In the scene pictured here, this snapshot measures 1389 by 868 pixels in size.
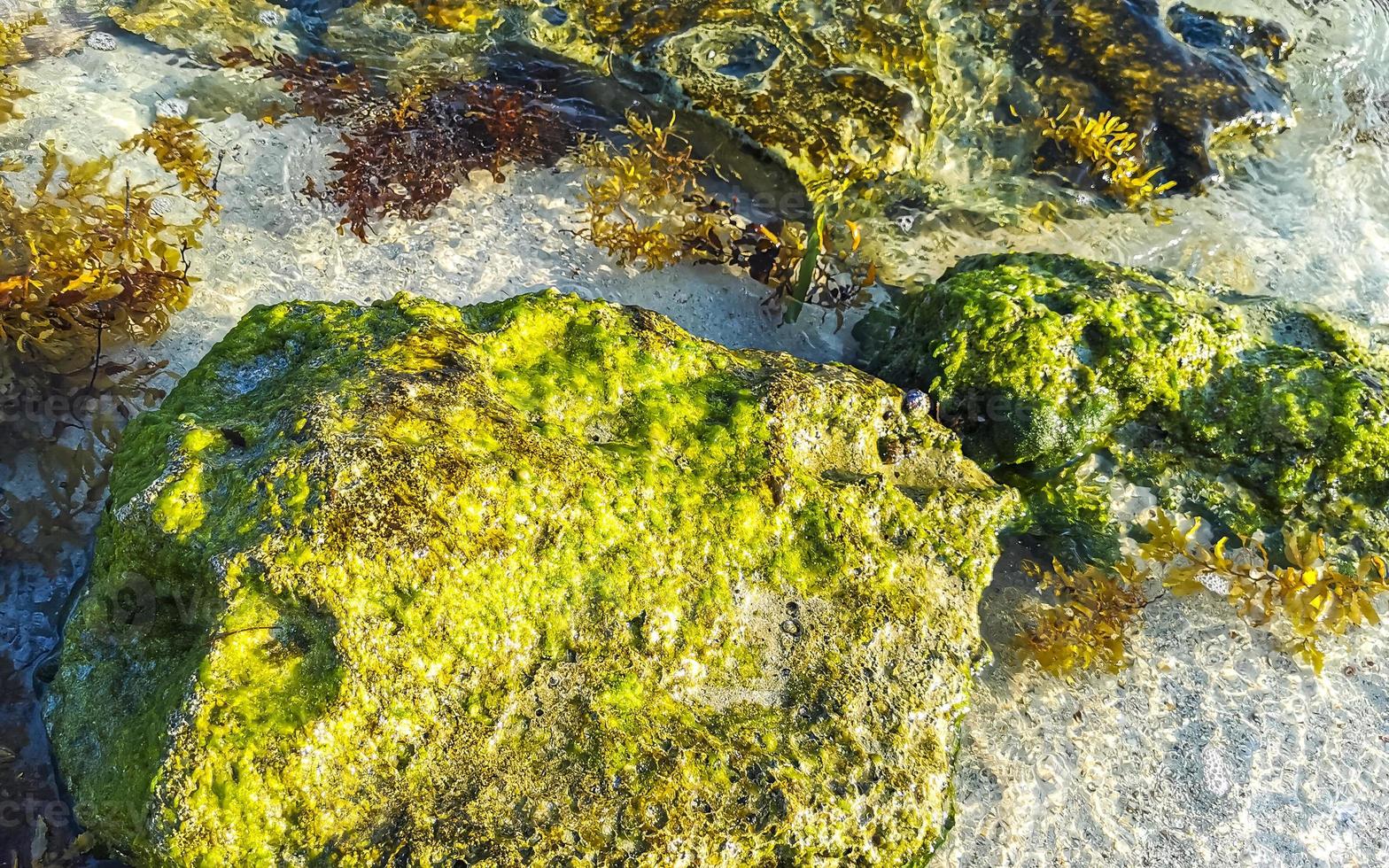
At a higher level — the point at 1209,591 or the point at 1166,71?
the point at 1166,71

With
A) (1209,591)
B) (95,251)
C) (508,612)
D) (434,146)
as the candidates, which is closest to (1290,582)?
(1209,591)

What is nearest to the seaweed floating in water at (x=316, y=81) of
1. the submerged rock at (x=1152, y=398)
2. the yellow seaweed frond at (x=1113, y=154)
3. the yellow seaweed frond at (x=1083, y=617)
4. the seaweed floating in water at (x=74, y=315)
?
the seaweed floating in water at (x=74, y=315)

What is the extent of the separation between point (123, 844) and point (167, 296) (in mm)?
2922

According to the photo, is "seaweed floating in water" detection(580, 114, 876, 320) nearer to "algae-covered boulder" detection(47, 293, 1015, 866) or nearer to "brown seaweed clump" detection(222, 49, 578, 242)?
"brown seaweed clump" detection(222, 49, 578, 242)

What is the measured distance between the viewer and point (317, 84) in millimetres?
6016

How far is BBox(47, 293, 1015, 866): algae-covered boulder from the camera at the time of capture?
2408 mm

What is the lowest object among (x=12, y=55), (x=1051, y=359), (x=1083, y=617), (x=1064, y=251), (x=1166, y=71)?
(x=1083, y=617)

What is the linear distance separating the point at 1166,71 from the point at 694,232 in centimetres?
399

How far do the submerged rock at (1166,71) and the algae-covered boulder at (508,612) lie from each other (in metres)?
4.23

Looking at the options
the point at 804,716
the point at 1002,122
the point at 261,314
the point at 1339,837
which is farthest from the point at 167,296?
the point at 1339,837

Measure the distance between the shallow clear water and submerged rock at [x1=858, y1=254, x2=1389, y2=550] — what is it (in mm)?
611

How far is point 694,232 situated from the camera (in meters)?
5.33

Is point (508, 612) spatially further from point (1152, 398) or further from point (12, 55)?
point (12, 55)

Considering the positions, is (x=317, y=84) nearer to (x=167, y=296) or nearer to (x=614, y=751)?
(x=167, y=296)
